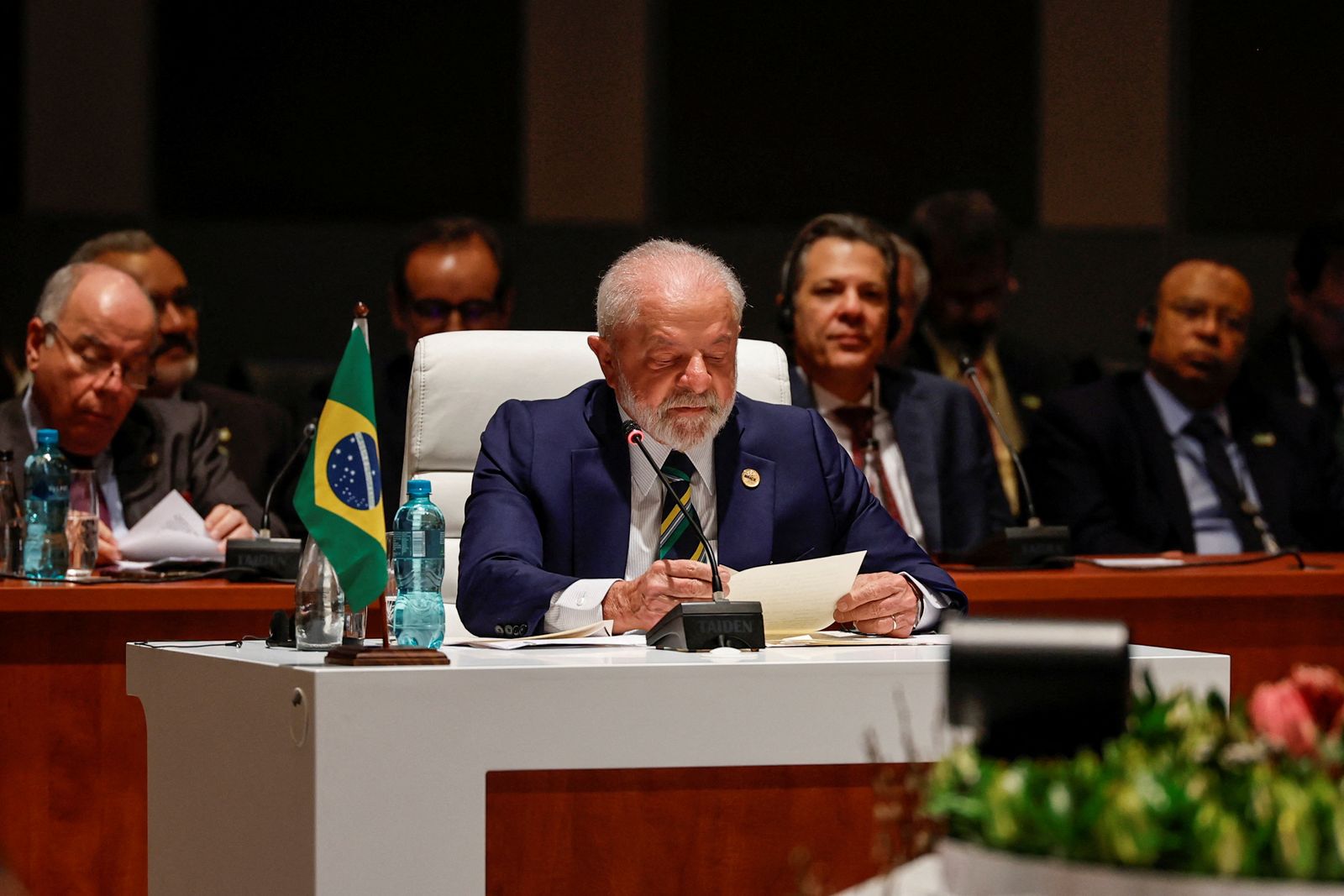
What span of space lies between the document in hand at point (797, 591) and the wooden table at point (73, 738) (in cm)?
119

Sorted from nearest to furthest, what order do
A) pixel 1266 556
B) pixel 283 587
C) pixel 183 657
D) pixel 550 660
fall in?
1. pixel 550 660
2. pixel 183 657
3. pixel 283 587
4. pixel 1266 556

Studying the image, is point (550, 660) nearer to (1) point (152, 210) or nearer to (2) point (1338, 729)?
(2) point (1338, 729)

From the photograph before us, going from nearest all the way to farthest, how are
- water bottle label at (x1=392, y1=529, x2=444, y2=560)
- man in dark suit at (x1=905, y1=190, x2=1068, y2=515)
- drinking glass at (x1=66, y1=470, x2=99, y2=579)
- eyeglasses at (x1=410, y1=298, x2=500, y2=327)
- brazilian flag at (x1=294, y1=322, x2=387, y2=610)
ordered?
brazilian flag at (x1=294, y1=322, x2=387, y2=610) → water bottle label at (x1=392, y1=529, x2=444, y2=560) → drinking glass at (x1=66, y1=470, x2=99, y2=579) → eyeglasses at (x1=410, y1=298, x2=500, y2=327) → man in dark suit at (x1=905, y1=190, x2=1068, y2=515)

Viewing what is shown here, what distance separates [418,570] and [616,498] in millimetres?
532

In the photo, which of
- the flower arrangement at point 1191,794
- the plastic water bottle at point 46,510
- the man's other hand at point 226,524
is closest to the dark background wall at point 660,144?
the man's other hand at point 226,524

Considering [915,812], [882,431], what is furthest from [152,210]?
[915,812]

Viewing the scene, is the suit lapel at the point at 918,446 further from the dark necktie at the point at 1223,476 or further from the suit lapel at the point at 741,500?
the suit lapel at the point at 741,500

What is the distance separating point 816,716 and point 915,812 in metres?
0.74

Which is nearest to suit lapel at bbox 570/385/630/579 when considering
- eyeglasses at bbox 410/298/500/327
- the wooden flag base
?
the wooden flag base

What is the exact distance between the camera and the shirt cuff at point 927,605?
7.84 ft

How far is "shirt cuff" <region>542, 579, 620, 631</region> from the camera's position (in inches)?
90.4

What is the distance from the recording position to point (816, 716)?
1.79 metres

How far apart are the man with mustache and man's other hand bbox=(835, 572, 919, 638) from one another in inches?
85.4

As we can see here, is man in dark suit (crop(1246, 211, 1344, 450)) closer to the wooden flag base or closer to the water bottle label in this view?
the water bottle label
